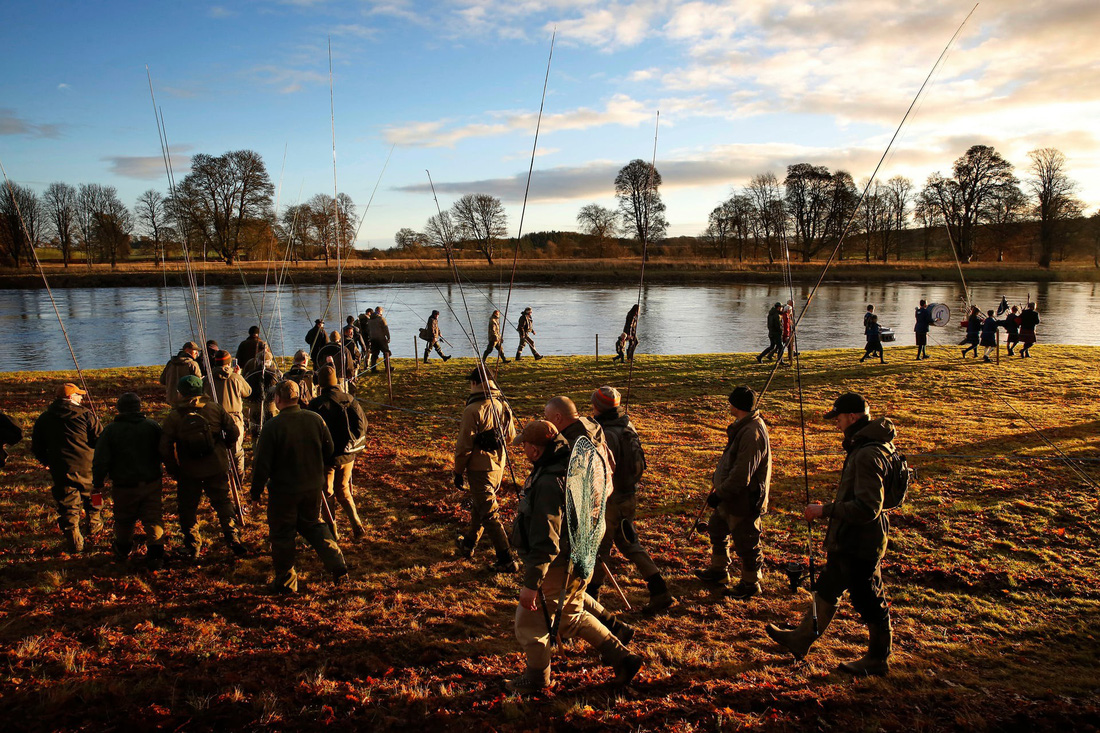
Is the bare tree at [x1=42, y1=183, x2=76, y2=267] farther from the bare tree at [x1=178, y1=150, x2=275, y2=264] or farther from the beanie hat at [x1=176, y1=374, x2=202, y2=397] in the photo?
the beanie hat at [x1=176, y1=374, x2=202, y2=397]

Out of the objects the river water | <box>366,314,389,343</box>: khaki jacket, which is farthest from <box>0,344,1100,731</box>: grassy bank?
<box>366,314,389,343</box>: khaki jacket

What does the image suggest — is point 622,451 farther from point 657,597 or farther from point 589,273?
point 589,273

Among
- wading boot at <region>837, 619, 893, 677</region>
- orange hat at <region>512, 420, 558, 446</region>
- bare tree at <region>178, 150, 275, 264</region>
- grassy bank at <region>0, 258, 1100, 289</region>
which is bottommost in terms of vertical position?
wading boot at <region>837, 619, 893, 677</region>

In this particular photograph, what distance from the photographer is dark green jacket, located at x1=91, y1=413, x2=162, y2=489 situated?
17.9 ft

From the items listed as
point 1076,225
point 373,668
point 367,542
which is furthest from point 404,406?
point 1076,225

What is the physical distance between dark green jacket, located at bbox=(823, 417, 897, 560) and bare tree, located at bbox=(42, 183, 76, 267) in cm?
8075

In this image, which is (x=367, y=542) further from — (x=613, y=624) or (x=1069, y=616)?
(x=1069, y=616)

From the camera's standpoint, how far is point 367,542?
21.2ft

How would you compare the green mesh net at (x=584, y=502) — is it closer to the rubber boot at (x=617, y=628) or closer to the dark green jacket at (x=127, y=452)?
the rubber boot at (x=617, y=628)

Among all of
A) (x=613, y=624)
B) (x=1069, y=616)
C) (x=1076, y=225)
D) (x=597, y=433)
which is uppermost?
(x=1076, y=225)

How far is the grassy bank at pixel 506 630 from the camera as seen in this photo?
3721 mm

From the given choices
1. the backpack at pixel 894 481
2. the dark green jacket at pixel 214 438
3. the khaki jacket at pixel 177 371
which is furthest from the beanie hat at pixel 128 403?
the backpack at pixel 894 481

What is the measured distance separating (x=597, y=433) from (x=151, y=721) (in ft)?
10.4

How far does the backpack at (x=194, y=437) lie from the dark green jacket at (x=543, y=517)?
3.63 meters
